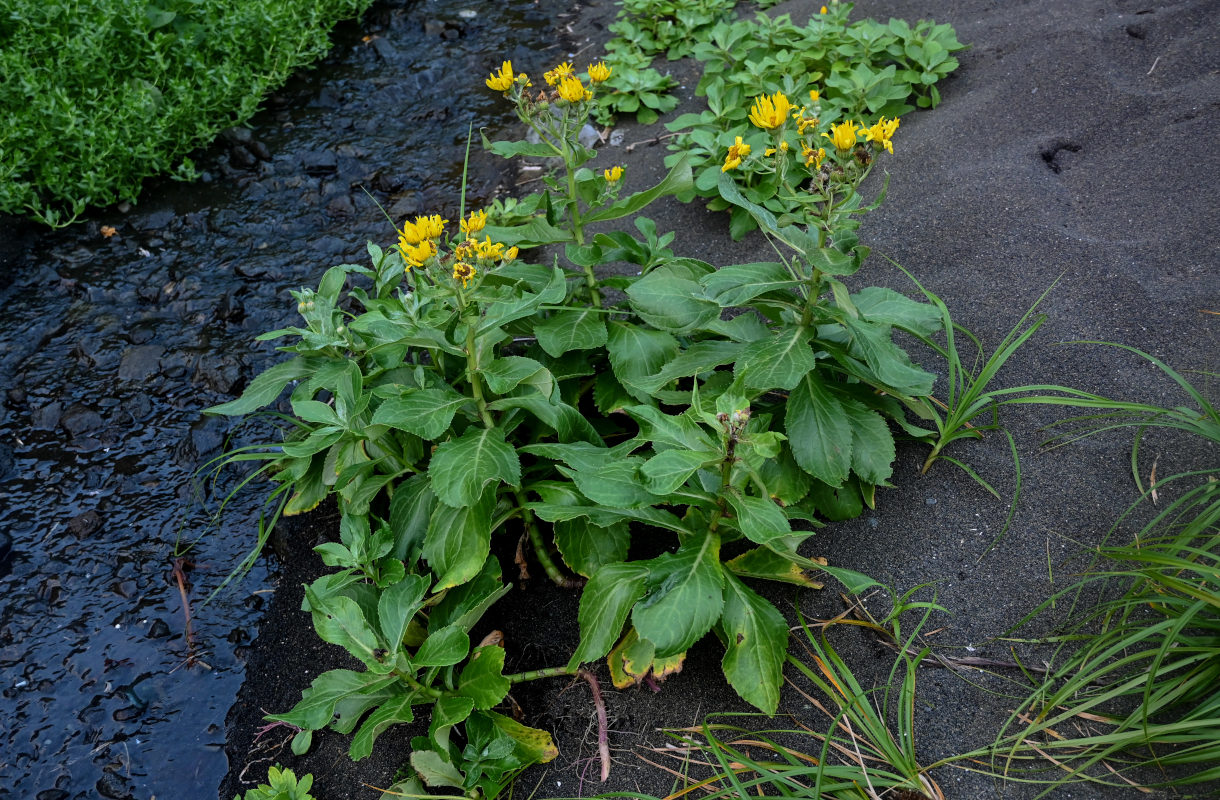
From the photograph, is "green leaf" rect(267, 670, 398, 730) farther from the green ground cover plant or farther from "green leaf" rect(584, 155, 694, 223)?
the green ground cover plant

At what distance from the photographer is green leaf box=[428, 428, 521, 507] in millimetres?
2072

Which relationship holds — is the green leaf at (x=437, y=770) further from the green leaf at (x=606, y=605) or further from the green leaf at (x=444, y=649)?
the green leaf at (x=606, y=605)

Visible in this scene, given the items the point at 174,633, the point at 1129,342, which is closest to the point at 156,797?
the point at 174,633

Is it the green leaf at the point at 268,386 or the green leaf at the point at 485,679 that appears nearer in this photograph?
the green leaf at the point at 485,679

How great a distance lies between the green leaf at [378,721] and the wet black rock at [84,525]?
1.70 m

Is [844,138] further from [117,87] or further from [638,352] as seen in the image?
[117,87]

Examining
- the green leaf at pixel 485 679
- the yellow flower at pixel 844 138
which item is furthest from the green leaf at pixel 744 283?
the green leaf at pixel 485 679

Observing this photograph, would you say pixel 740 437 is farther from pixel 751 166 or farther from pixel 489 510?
pixel 751 166

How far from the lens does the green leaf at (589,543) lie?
226 centimetres

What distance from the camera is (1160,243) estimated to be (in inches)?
113

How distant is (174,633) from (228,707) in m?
0.38

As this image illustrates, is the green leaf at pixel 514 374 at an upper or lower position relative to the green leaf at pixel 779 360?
upper

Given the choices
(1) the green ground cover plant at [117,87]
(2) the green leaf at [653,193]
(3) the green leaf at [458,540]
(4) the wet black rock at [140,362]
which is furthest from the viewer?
(1) the green ground cover plant at [117,87]

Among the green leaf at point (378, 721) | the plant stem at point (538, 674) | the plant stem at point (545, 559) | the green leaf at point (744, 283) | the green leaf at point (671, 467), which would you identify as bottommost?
the plant stem at point (538, 674)
